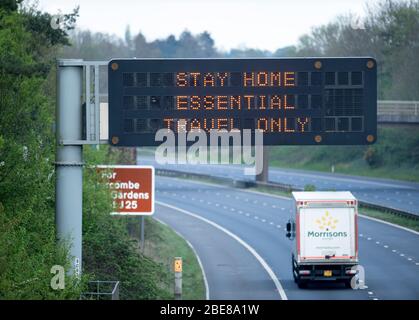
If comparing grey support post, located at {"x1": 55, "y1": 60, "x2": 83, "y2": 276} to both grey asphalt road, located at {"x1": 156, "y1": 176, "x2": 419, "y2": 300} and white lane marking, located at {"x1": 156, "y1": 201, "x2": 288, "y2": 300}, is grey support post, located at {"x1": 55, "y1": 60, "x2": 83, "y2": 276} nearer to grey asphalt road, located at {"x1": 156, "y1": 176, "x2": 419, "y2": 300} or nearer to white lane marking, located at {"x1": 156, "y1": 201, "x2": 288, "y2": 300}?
grey asphalt road, located at {"x1": 156, "y1": 176, "x2": 419, "y2": 300}

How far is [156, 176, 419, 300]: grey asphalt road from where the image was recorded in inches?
1491

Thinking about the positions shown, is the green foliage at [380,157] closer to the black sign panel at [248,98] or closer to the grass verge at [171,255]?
the grass verge at [171,255]

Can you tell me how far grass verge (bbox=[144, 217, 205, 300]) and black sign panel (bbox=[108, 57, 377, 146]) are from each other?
42.2 ft

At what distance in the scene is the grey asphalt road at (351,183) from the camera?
238ft

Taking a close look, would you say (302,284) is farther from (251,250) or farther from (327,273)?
(251,250)

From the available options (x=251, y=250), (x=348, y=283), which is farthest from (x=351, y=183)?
(x=348, y=283)

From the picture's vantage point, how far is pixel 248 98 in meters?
23.5

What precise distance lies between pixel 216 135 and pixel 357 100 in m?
3.26

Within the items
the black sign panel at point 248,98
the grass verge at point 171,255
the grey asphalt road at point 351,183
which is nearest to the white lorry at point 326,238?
the grass verge at point 171,255

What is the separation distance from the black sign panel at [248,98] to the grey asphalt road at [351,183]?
126 feet

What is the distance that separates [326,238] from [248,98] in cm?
1645

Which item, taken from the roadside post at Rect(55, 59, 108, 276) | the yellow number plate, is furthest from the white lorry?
the roadside post at Rect(55, 59, 108, 276)
